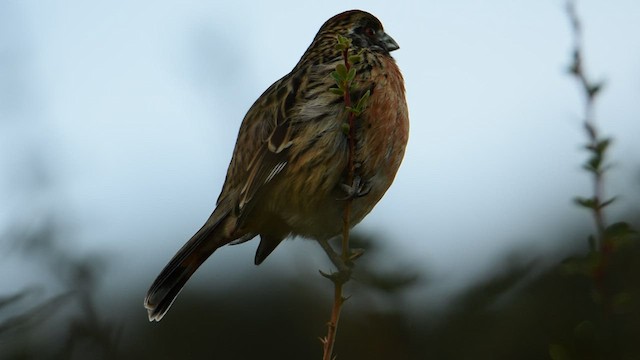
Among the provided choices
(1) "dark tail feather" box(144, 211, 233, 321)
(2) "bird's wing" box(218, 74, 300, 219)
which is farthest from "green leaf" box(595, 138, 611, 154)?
(1) "dark tail feather" box(144, 211, 233, 321)

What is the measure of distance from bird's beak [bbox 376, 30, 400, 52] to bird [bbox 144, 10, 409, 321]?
10.9 inches

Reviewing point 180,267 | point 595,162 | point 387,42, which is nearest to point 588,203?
point 595,162

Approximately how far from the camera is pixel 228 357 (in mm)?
7410

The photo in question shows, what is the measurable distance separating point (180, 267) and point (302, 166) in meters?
0.75

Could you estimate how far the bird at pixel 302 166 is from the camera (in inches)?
161

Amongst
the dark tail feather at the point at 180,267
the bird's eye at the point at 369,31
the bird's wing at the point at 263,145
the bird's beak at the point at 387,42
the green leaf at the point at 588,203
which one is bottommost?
the dark tail feather at the point at 180,267

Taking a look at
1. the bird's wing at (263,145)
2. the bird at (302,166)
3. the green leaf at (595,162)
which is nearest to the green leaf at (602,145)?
the green leaf at (595,162)

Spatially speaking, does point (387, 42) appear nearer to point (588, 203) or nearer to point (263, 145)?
point (263, 145)

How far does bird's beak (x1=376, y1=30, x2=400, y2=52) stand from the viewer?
4.89 meters

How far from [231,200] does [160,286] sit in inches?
19.8

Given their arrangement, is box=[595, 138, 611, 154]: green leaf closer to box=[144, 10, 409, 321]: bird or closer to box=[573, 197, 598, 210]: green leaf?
box=[573, 197, 598, 210]: green leaf

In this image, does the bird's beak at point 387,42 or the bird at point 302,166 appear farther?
the bird's beak at point 387,42

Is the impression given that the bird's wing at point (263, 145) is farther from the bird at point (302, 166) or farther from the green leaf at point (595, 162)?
the green leaf at point (595, 162)

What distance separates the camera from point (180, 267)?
4371 mm
